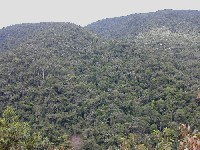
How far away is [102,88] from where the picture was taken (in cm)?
5716

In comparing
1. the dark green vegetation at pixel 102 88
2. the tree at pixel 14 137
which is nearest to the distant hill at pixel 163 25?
the dark green vegetation at pixel 102 88

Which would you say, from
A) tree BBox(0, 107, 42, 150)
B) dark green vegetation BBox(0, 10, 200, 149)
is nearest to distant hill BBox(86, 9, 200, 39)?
dark green vegetation BBox(0, 10, 200, 149)

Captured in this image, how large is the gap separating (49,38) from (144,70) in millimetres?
27215

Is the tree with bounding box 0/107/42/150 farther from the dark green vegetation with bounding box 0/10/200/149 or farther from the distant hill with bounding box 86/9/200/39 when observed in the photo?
the distant hill with bounding box 86/9/200/39

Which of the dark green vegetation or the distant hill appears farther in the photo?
the distant hill

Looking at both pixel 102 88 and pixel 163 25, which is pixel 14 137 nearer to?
pixel 102 88

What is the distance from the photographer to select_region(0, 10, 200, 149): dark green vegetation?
152ft

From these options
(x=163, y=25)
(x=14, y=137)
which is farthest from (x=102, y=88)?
(x=163, y=25)

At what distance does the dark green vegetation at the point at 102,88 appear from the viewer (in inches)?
1827

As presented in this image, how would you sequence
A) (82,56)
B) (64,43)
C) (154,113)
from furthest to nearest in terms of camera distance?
(64,43), (82,56), (154,113)

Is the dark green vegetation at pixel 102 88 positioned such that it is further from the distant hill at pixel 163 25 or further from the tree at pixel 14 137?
the tree at pixel 14 137

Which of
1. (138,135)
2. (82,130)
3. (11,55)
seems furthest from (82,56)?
(138,135)

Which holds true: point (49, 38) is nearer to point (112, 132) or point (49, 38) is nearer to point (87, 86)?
point (87, 86)

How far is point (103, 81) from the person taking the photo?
57719 mm
